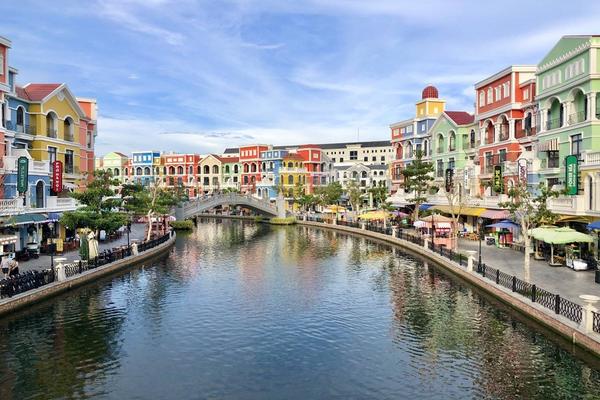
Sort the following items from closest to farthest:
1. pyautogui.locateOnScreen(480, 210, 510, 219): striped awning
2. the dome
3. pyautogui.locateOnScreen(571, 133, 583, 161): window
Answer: pyautogui.locateOnScreen(571, 133, 583, 161): window → pyautogui.locateOnScreen(480, 210, 510, 219): striped awning → the dome

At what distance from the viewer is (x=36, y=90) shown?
46781 mm

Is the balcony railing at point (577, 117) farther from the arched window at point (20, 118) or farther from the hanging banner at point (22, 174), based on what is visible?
the arched window at point (20, 118)

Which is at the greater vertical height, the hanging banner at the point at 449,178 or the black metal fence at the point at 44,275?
the hanging banner at the point at 449,178

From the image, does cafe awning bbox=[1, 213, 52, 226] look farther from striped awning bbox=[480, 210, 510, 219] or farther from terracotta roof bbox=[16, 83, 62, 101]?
striped awning bbox=[480, 210, 510, 219]

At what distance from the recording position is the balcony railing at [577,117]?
37.8 metres

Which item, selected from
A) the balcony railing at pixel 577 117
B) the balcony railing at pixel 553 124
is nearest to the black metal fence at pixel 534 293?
the balcony railing at pixel 577 117

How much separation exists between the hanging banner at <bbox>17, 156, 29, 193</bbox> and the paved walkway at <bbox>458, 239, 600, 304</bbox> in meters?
35.0

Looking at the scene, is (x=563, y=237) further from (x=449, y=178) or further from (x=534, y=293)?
(x=449, y=178)

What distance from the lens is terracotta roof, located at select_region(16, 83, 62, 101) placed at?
4491 centimetres

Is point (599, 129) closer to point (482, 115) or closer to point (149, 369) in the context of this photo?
point (482, 115)

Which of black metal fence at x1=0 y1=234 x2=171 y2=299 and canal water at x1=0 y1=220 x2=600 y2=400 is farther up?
black metal fence at x1=0 y1=234 x2=171 y2=299

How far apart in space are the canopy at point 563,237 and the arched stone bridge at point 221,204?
5554cm

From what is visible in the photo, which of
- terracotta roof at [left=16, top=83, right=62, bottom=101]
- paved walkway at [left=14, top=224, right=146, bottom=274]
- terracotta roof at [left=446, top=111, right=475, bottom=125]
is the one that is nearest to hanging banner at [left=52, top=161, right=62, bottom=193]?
paved walkway at [left=14, top=224, right=146, bottom=274]

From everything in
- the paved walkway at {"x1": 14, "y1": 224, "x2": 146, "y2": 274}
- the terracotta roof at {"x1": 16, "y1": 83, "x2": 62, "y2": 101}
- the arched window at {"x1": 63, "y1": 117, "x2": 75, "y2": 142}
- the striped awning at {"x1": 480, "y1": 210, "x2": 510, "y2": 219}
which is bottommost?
the paved walkway at {"x1": 14, "y1": 224, "x2": 146, "y2": 274}
